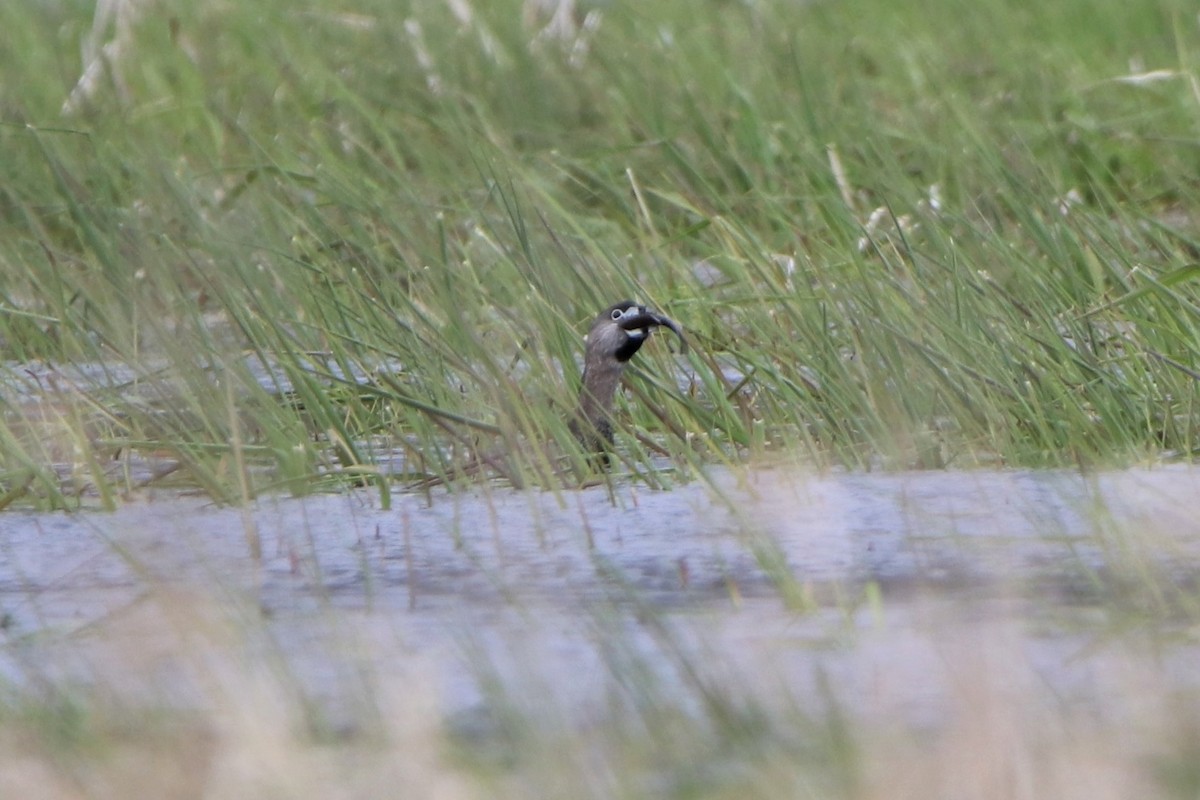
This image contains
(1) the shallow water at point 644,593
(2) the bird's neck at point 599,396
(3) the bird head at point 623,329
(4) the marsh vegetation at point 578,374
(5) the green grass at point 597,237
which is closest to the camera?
(4) the marsh vegetation at point 578,374

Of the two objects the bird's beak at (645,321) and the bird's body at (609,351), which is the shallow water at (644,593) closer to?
the bird's body at (609,351)

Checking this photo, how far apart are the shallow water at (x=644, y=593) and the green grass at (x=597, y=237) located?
0.45 ft

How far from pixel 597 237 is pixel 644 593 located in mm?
2727

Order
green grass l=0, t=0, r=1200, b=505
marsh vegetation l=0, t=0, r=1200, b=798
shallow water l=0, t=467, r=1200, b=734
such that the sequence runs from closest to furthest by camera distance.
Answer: marsh vegetation l=0, t=0, r=1200, b=798 → shallow water l=0, t=467, r=1200, b=734 → green grass l=0, t=0, r=1200, b=505

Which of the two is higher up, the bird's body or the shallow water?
the bird's body

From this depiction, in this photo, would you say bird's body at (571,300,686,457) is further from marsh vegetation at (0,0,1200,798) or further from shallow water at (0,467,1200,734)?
shallow water at (0,467,1200,734)

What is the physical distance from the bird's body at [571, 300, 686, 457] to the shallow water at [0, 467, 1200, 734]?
0.41m

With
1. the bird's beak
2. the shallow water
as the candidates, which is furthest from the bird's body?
the shallow water

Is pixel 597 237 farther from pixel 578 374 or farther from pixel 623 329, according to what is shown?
pixel 578 374

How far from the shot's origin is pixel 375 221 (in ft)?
17.6

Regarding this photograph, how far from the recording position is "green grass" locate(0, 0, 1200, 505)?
383cm

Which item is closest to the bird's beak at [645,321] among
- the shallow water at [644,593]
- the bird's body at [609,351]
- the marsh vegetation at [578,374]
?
the bird's body at [609,351]

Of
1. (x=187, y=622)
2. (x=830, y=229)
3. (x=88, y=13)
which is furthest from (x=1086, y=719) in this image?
(x=88, y=13)

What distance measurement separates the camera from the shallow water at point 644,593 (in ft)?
7.72
